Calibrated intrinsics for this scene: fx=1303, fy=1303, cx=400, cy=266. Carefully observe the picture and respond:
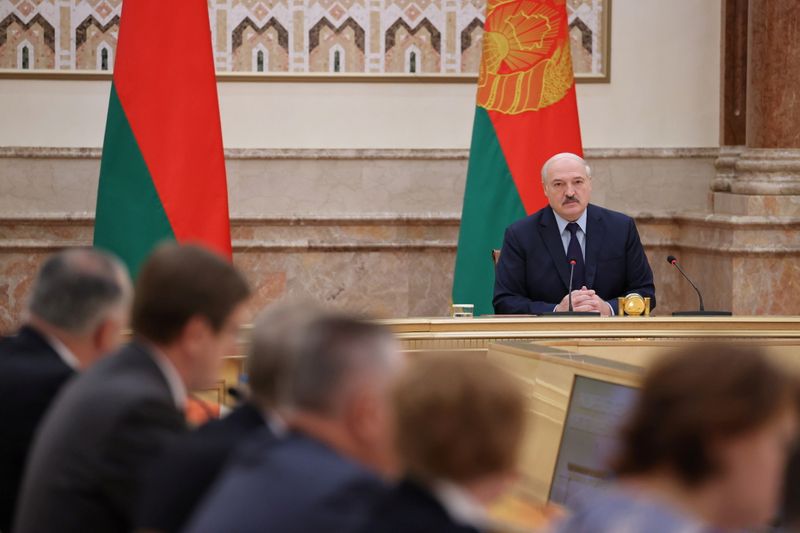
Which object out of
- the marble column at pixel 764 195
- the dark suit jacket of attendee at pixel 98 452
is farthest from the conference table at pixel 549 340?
the marble column at pixel 764 195

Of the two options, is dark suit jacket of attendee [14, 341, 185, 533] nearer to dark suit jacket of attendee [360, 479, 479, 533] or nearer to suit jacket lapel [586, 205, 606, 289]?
dark suit jacket of attendee [360, 479, 479, 533]

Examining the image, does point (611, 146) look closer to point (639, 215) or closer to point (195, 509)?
point (639, 215)

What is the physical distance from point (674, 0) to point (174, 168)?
3508 mm

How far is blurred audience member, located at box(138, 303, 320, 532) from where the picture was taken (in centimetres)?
216

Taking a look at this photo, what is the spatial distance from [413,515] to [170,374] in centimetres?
95

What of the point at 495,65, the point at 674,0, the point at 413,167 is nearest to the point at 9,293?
the point at 413,167

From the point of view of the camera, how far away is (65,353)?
2703 mm

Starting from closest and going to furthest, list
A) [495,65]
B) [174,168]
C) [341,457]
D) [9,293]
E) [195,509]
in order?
1. [341,457]
2. [195,509]
3. [174,168]
4. [495,65]
5. [9,293]

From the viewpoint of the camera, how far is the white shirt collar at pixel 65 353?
2.70 metres

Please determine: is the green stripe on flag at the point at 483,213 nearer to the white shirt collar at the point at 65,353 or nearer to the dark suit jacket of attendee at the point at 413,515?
the white shirt collar at the point at 65,353

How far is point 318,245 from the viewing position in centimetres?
766

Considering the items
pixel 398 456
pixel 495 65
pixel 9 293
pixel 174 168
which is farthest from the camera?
pixel 9 293

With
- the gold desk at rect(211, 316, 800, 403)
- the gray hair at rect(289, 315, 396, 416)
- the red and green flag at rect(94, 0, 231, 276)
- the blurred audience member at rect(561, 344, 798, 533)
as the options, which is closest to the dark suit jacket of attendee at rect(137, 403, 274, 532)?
the gray hair at rect(289, 315, 396, 416)

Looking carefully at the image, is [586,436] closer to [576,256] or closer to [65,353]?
[65,353]
